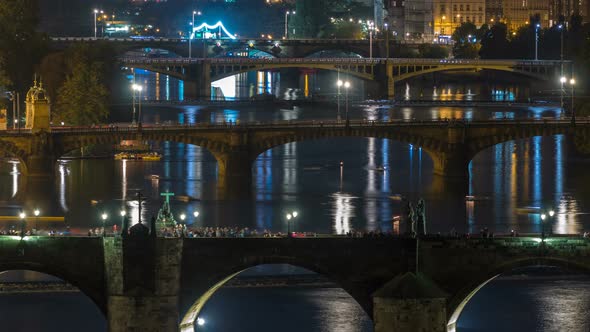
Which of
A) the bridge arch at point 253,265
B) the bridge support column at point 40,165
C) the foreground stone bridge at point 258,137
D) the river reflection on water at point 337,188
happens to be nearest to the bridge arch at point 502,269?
the bridge arch at point 253,265

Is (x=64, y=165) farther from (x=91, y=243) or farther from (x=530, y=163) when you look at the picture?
(x=91, y=243)

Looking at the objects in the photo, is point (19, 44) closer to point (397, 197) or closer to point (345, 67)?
point (345, 67)

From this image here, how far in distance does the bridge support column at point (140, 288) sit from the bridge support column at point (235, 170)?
4896 centimetres

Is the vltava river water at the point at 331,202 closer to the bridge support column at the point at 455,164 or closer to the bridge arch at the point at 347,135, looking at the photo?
the bridge support column at the point at 455,164

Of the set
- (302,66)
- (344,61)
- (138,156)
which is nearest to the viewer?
(138,156)

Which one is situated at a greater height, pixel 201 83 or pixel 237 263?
pixel 201 83

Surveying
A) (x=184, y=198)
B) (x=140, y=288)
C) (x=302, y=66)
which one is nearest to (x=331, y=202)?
(x=184, y=198)

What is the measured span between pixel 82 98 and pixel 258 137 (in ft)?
81.0

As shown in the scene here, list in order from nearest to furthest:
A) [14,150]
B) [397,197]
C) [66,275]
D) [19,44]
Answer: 1. [66,275]
2. [397,197]
3. [14,150]
4. [19,44]

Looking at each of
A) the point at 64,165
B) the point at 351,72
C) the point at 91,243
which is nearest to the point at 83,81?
the point at 64,165

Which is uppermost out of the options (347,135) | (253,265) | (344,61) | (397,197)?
(344,61)

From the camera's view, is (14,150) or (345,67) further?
(345,67)

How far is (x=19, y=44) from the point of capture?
150 meters

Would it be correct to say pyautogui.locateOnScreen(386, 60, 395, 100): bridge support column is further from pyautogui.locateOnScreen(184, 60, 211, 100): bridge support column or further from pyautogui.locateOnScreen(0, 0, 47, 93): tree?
pyautogui.locateOnScreen(0, 0, 47, 93): tree
